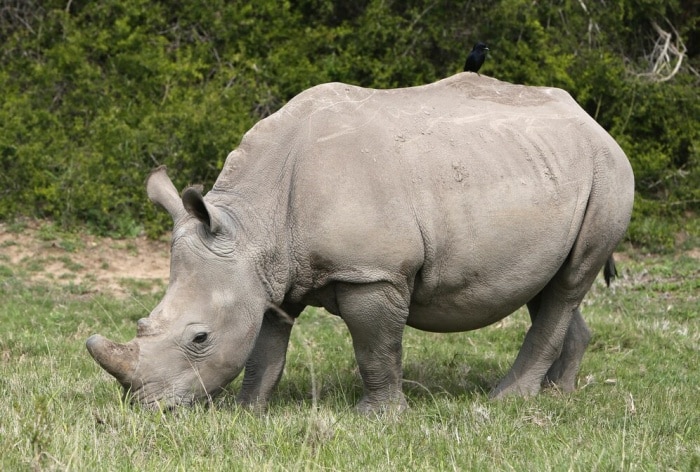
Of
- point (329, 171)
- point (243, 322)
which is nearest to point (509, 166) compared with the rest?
point (329, 171)

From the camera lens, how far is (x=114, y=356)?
17.8ft

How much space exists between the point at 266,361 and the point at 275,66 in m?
8.96

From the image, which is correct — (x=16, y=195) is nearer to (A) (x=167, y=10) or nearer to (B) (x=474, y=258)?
(A) (x=167, y=10)

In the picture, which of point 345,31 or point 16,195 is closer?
point 16,195

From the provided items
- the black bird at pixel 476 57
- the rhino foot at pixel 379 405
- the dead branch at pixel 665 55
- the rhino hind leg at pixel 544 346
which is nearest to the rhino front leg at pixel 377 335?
the rhino foot at pixel 379 405

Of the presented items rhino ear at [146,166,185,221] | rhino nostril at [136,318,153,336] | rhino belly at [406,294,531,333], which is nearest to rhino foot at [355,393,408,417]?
rhino belly at [406,294,531,333]

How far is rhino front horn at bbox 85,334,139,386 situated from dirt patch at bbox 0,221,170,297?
18.7ft

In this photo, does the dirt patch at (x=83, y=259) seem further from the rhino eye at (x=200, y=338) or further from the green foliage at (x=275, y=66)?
the rhino eye at (x=200, y=338)

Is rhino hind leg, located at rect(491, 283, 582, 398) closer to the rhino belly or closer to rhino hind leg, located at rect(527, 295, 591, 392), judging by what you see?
rhino hind leg, located at rect(527, 295, 591, 392)

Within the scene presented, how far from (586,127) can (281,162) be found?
1930mm

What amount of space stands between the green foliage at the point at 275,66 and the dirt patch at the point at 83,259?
3.80ft

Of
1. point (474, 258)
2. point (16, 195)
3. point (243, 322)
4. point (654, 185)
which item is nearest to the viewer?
point (243, 322)

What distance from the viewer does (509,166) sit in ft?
20.9

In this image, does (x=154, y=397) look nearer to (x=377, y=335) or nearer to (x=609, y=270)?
(x=377, y=335)
